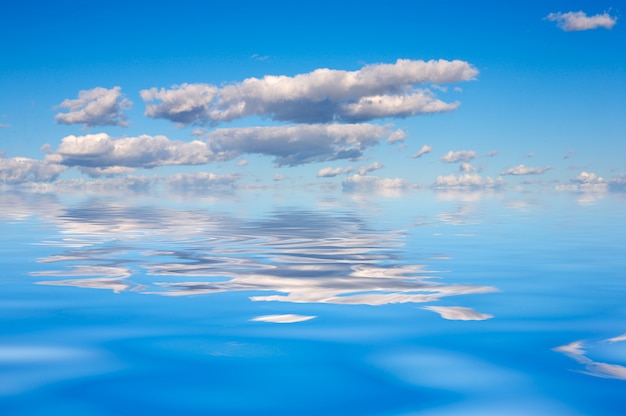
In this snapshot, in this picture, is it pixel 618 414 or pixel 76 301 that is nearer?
pixel 618 414

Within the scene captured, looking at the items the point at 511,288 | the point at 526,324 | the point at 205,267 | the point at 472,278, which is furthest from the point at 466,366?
the point at 205,267

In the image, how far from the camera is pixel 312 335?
867 centimetres

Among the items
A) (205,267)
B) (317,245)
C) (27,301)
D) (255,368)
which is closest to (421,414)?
(255,368)

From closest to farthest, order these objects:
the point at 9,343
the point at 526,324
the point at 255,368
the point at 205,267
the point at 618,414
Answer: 1. the point at 618,414
2. the point at 255,368
3. the point at 9,343
4. the point at 526,324
5. the point at 205,267

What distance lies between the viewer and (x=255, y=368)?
712 centimetres

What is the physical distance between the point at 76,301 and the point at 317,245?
1180 cm

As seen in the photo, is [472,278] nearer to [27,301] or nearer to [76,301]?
[76,301]

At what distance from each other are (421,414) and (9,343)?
235 inches

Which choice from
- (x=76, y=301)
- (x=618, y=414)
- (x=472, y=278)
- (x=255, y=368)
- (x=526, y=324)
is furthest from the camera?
(x=472, y=278)

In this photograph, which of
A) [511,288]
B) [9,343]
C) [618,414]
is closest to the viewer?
[618,414]

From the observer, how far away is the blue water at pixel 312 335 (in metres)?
6.25

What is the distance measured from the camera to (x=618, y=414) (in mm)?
5766

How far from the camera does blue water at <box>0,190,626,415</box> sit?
20.5ft

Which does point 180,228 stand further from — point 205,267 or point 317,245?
point 205,267
